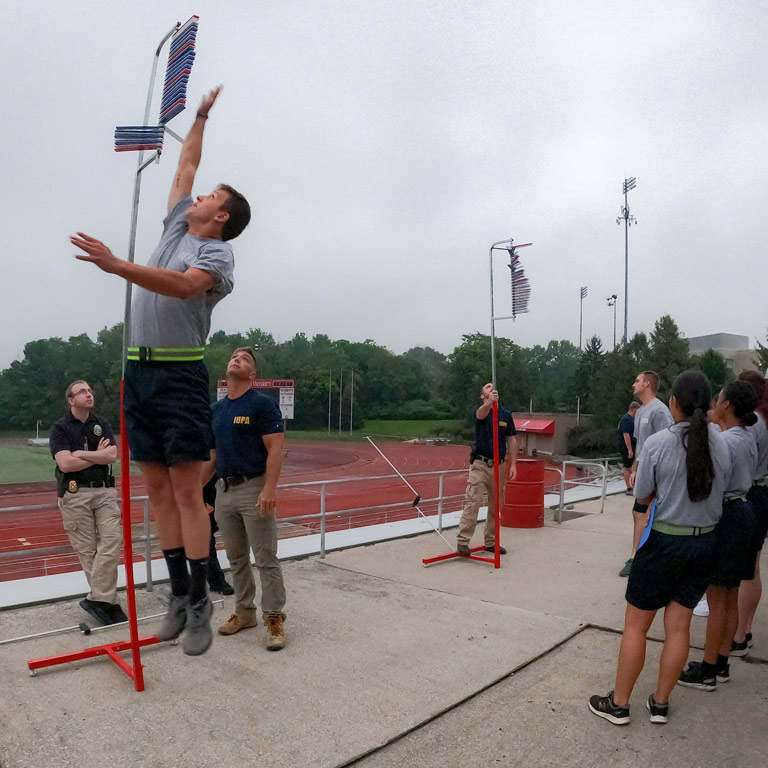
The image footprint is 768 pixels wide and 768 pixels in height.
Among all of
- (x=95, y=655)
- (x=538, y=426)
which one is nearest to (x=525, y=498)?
(x=95, y=655)

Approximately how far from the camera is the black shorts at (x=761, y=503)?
424cm

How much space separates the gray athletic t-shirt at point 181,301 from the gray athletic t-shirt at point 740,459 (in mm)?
3090

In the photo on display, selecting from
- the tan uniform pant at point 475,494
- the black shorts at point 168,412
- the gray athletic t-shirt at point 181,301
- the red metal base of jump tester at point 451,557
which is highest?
the gray athletic t-shirt at point 181,301

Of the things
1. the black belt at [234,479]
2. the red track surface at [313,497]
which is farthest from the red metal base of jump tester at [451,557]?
the black belt at [234,479]

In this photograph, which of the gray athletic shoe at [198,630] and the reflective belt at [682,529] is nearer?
the gray athletic shoe at [198,630]

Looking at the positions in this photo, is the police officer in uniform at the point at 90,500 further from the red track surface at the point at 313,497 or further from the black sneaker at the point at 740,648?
the black sneaker at the point at 740,648

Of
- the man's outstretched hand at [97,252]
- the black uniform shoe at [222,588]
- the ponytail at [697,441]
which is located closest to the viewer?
the man's outstretched hand at [97,252]

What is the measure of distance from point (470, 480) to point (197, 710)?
4.68 metres

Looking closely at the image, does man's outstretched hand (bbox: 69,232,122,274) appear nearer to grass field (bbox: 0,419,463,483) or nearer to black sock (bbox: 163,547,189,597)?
black sock (bbox: 163,547,189,597)

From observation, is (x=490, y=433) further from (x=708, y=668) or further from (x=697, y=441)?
(x=697, y=441)

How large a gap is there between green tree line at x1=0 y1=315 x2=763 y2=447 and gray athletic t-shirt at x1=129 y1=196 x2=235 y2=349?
113 ft

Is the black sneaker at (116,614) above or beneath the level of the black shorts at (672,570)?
beneath

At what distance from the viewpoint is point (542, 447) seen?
4209 centimetres

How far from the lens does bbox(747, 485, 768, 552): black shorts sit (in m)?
4.24
